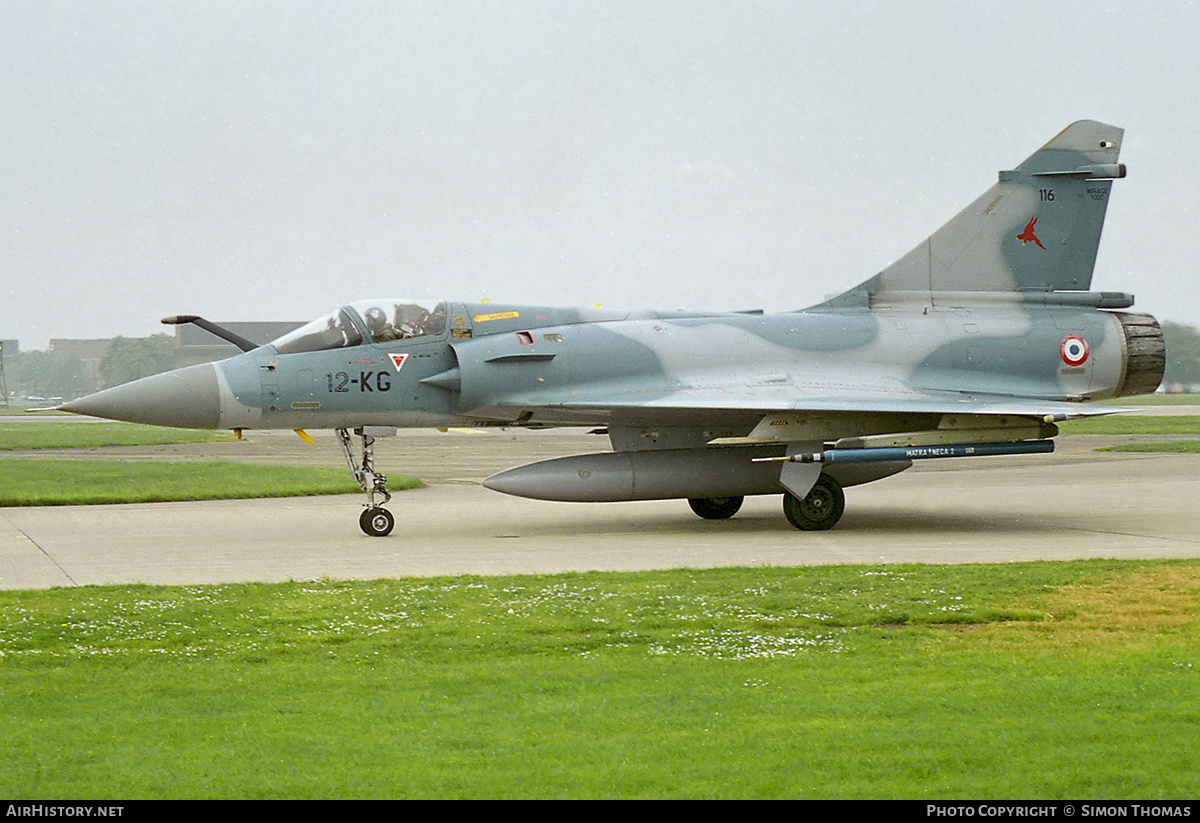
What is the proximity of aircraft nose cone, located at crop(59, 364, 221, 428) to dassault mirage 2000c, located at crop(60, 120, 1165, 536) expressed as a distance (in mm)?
23

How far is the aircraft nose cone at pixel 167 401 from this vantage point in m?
13.5

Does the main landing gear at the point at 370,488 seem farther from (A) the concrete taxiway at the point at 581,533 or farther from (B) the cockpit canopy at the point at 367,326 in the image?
(B) the cockpit canopy at the point at 367,326

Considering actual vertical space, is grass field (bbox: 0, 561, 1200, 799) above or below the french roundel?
below

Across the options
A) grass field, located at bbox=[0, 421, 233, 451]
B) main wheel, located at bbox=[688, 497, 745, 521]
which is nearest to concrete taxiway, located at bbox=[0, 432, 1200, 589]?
main wheel, located at bbox=[688, 497, 745, 521]

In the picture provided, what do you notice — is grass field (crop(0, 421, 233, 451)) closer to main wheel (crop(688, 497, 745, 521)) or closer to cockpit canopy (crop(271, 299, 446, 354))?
cockpit canopy (crop(271, 299, 446, 354))

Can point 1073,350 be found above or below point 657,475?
above

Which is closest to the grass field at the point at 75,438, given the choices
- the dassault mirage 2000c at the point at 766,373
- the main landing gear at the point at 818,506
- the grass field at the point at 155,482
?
the grass field at the point at 155,482

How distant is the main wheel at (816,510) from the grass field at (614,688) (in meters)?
4.61

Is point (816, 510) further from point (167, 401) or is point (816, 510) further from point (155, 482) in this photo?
point (155, 482)

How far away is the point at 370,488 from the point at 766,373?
4707 millimetres

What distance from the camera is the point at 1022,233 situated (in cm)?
1638

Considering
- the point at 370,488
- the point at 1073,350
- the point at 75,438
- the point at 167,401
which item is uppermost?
the point at 1073,350

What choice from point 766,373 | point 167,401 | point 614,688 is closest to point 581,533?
point 766,373

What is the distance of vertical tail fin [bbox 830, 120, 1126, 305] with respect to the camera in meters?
16.3
